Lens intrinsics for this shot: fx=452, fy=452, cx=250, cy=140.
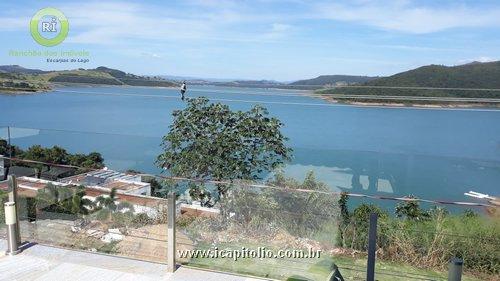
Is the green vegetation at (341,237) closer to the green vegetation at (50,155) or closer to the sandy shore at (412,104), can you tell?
the green vegetation at (50,155)

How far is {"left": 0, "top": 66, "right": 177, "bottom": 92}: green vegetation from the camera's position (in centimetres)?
1137

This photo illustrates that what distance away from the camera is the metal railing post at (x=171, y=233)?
2945 millimetres

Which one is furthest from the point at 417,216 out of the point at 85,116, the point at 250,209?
the point at 85,116

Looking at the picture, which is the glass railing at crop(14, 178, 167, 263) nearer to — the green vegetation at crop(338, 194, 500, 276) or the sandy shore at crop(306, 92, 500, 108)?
the green vegetation at crop(338, 194, 500, 276)

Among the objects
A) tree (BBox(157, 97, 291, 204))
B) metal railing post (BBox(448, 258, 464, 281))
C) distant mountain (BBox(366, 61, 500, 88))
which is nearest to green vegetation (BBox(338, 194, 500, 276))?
metal railing post (BBox(448, 258, 464, 281))

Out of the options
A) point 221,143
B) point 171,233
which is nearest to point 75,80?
point 221,143

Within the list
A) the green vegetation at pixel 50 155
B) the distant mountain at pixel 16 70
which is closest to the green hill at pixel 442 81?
the green vegetation at pixel 50 155

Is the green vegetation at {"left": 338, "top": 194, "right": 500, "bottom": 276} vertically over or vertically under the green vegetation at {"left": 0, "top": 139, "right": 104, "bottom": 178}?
over

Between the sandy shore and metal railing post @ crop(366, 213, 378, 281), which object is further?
the sandy shore

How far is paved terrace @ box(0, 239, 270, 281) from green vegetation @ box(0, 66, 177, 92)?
7089 mm

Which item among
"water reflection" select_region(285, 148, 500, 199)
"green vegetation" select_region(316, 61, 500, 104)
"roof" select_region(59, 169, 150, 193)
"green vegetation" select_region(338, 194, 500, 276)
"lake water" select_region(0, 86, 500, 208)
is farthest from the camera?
"green vegetation" select_region(316, 61, 500, 104)

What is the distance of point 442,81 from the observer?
12.0 m

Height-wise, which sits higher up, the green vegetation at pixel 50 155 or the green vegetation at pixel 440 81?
the green vegetation at pixel 440 81

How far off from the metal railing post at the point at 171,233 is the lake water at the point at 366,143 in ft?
8.30
